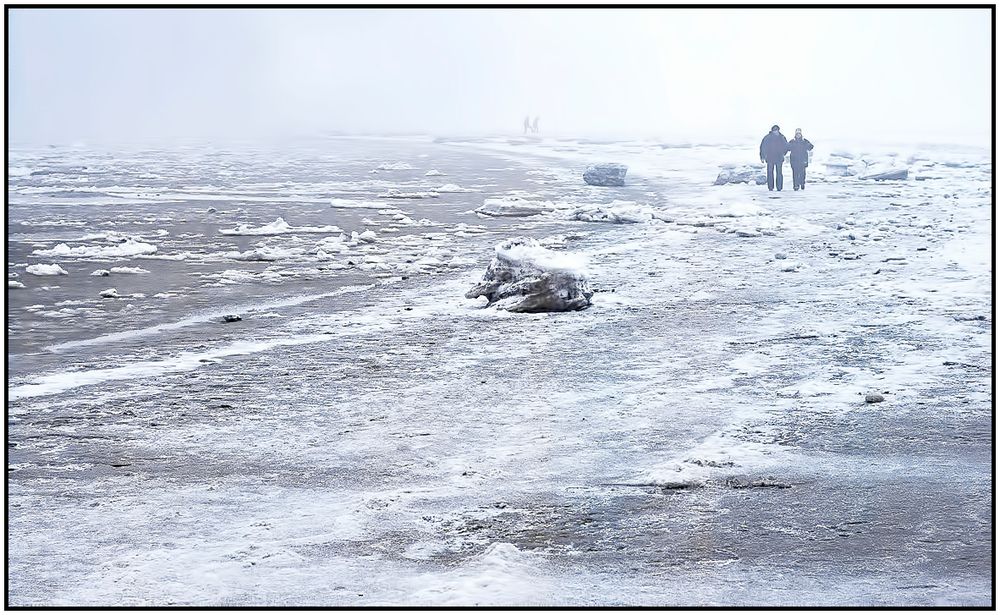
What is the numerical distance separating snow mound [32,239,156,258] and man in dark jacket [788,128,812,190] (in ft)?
39.7

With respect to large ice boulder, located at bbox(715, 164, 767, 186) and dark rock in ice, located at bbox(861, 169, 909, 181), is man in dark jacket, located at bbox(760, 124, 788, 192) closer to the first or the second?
large ice boulder, located at bbox(715, 164, 767, 186)

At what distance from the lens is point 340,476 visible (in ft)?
18.2

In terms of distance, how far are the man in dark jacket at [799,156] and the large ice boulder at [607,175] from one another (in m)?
3.33

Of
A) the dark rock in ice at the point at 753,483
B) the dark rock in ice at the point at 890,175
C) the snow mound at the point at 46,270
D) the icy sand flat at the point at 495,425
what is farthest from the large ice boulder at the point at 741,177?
the dark rock in ice at the point at 753,483

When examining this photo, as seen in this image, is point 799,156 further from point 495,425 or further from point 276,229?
point 495,425

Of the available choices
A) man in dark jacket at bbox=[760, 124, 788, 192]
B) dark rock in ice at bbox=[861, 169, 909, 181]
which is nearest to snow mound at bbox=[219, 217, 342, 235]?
man in dark jacket at bbox=[760, 124, 788, 192]

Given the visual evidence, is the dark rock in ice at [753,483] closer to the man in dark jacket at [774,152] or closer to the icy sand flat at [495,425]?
the icy sand flat at [495,425]

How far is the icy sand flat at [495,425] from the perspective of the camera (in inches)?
173

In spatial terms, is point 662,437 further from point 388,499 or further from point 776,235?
point 776,235

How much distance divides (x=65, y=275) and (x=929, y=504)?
370 inches

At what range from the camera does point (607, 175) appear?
23.1 metres

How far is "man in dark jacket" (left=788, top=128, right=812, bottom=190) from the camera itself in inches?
832

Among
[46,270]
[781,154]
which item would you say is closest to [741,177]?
[781,154]

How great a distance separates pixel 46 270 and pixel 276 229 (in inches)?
163
